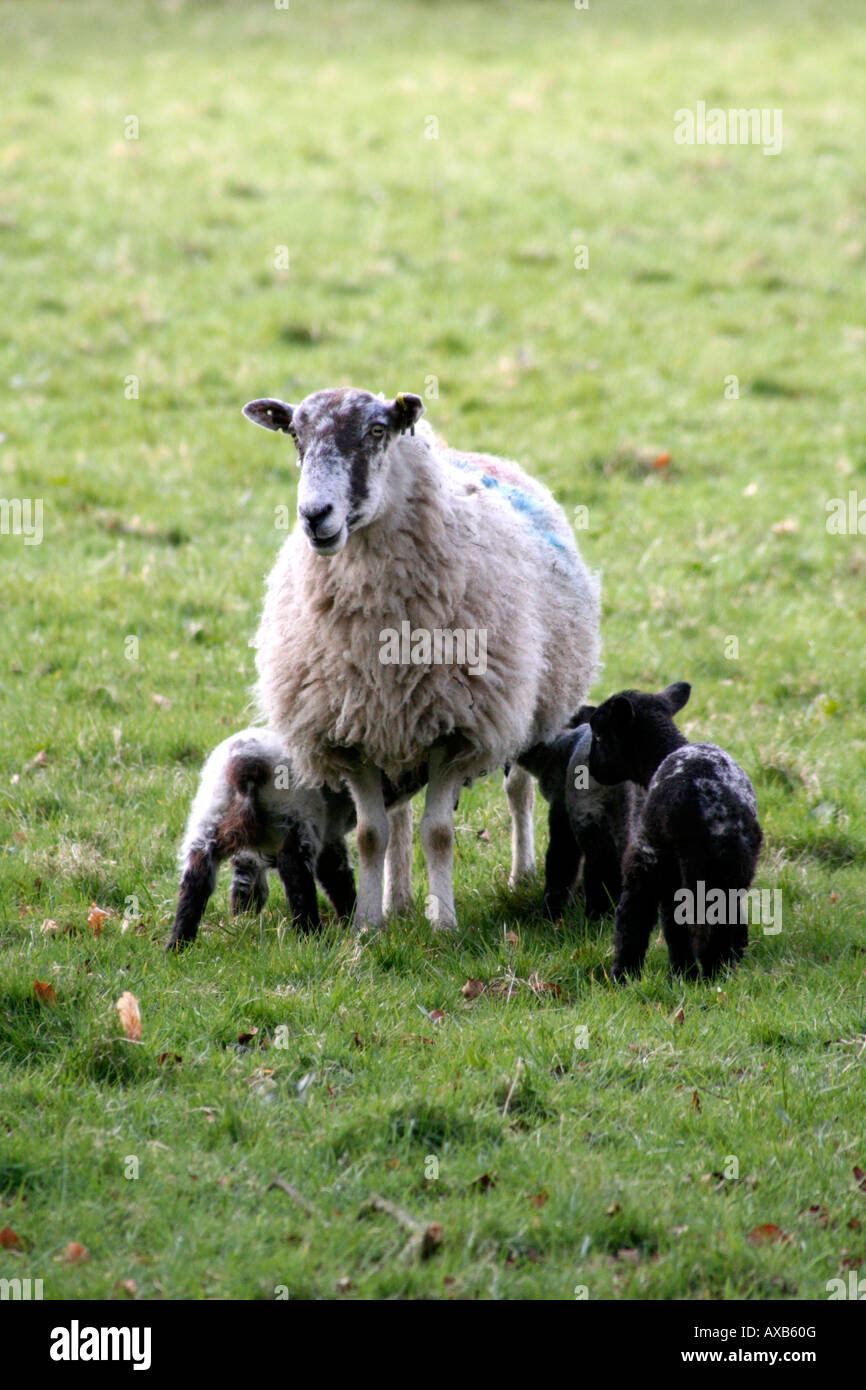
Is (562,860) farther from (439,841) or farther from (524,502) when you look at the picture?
(524,502)

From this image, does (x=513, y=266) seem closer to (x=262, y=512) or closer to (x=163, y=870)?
(x=262, y=512)

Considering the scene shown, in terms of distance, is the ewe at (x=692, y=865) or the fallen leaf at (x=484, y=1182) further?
the ewe at (x=692, y=865)

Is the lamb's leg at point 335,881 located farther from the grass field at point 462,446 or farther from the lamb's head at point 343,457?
the lamb's head at point 343,457

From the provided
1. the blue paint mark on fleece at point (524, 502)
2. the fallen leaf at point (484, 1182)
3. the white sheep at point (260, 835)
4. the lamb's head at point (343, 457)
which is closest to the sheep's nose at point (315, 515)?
the lamb's head at point (343, 457)

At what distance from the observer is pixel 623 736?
5926mm

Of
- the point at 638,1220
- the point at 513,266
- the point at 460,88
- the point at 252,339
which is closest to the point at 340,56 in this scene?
the point at 460,88

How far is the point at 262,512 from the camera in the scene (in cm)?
994

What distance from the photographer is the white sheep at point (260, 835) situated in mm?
5785

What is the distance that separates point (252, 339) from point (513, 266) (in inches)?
116

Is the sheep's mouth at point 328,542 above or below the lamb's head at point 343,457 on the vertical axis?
below

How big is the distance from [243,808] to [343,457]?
4.71 ft

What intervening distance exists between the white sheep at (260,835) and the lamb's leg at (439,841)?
1.45 feet

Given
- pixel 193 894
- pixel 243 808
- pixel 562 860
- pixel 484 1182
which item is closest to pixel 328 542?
pixel 243 808

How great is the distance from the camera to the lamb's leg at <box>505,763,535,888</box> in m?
6.73
